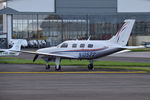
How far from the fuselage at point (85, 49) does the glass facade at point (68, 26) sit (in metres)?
51.0

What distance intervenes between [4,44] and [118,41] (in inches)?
1284

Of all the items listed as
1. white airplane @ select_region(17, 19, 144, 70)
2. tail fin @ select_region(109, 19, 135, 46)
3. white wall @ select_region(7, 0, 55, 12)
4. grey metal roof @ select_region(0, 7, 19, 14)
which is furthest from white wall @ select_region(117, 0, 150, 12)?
Answer: white airplane @ select_region(17, 19, 144, 70)

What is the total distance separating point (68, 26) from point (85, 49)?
174 feet

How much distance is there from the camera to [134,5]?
91375 mm

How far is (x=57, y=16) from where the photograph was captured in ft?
273

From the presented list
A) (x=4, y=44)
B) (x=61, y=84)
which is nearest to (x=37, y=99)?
(x=61, y=84)

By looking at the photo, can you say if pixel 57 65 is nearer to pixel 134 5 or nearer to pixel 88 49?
pixel 88 49

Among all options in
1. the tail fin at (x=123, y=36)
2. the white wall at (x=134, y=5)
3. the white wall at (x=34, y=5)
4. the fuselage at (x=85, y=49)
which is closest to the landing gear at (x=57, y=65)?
the fuselage at (x=85, y=49)

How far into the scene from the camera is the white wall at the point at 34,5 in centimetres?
8762

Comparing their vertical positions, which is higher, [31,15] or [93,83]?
[31,15]

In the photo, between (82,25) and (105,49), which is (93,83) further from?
(82,25)

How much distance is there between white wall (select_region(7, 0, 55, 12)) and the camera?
87625 millimetres

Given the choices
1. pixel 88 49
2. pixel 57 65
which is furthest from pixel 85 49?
pixel 57 65

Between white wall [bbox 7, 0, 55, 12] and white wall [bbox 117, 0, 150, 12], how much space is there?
541 inches
